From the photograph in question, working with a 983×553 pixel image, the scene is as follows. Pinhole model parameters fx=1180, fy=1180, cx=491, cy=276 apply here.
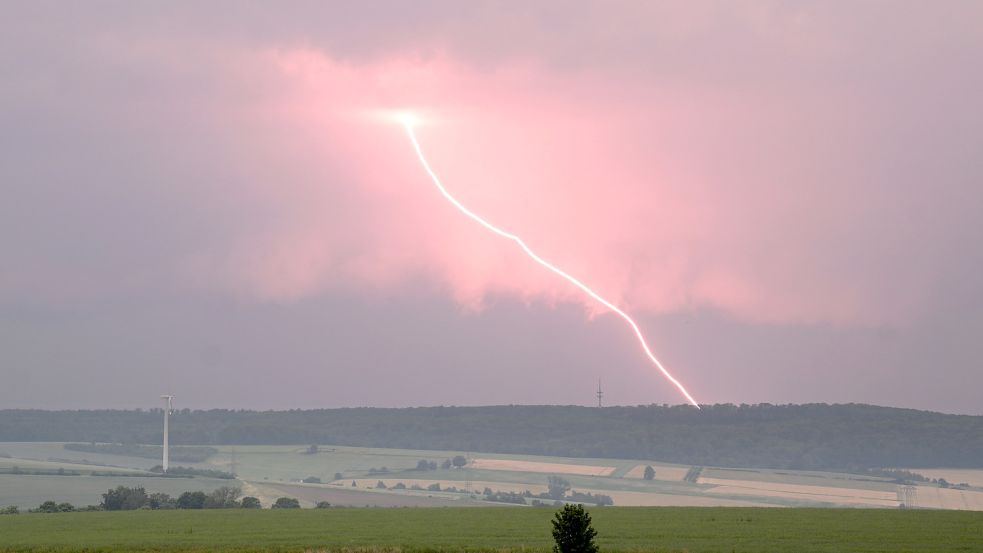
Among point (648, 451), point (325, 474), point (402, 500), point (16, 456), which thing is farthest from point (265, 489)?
point (648, 451)

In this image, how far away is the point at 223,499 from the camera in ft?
297

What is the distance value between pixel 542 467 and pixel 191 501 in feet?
245

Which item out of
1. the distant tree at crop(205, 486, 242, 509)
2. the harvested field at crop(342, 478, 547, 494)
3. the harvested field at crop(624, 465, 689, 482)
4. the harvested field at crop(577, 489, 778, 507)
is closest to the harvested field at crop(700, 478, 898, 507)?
the harvested field at crop(624, 465, 689, 482)

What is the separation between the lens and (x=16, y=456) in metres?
171

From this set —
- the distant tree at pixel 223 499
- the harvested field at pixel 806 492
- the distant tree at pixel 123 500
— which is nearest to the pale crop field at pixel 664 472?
the harvested field at pixel 806 492

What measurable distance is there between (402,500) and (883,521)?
4730 cm

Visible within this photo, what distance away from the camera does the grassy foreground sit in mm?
46844

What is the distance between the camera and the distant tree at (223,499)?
87.6 m

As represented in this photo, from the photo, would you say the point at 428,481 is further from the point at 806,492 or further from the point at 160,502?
the point at 160,502

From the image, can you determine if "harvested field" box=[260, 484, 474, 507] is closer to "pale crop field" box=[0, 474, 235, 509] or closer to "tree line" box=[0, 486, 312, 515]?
"tree line" box=[0, 486, 312, 515]

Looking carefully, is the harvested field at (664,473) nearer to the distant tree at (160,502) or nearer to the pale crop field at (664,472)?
the pale crop field at (664,472)

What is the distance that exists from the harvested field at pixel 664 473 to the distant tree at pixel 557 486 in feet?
32.7

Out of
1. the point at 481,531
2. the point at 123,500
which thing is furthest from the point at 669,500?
the point at 481,531

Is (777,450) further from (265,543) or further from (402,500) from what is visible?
(265,543)
